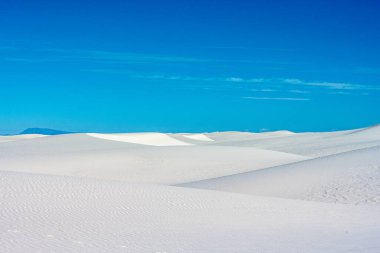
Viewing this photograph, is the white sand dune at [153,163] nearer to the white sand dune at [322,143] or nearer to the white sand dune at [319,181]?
the white sand dune at [319,181]

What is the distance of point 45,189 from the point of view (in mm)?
13273

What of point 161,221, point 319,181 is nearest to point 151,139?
point 319,181

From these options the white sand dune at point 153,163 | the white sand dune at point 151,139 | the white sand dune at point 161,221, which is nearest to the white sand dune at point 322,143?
the white sand dune at point 153,163

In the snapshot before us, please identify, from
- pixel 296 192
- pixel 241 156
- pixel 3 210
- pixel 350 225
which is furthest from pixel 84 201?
pixel 241 156

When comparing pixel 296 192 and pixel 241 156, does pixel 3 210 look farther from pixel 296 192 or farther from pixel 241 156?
pixel 241 156

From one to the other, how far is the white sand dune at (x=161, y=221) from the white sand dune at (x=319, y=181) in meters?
2.22

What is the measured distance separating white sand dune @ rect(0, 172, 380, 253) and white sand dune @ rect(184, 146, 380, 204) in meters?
2.22

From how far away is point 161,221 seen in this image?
1089 cm

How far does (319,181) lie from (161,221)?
8.57m

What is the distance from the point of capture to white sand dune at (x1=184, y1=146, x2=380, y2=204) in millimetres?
15867

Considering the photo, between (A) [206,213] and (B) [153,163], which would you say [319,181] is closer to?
(A) [206,213]

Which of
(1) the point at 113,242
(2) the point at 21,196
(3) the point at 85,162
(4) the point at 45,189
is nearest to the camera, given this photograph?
(1) the point at 113,242

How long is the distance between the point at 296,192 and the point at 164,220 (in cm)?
702

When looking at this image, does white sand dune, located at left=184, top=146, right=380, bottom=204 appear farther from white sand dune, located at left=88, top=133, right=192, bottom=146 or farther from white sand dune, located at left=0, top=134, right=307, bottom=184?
white sand dune, located at left=88, top=133, right=192, bottom=146
